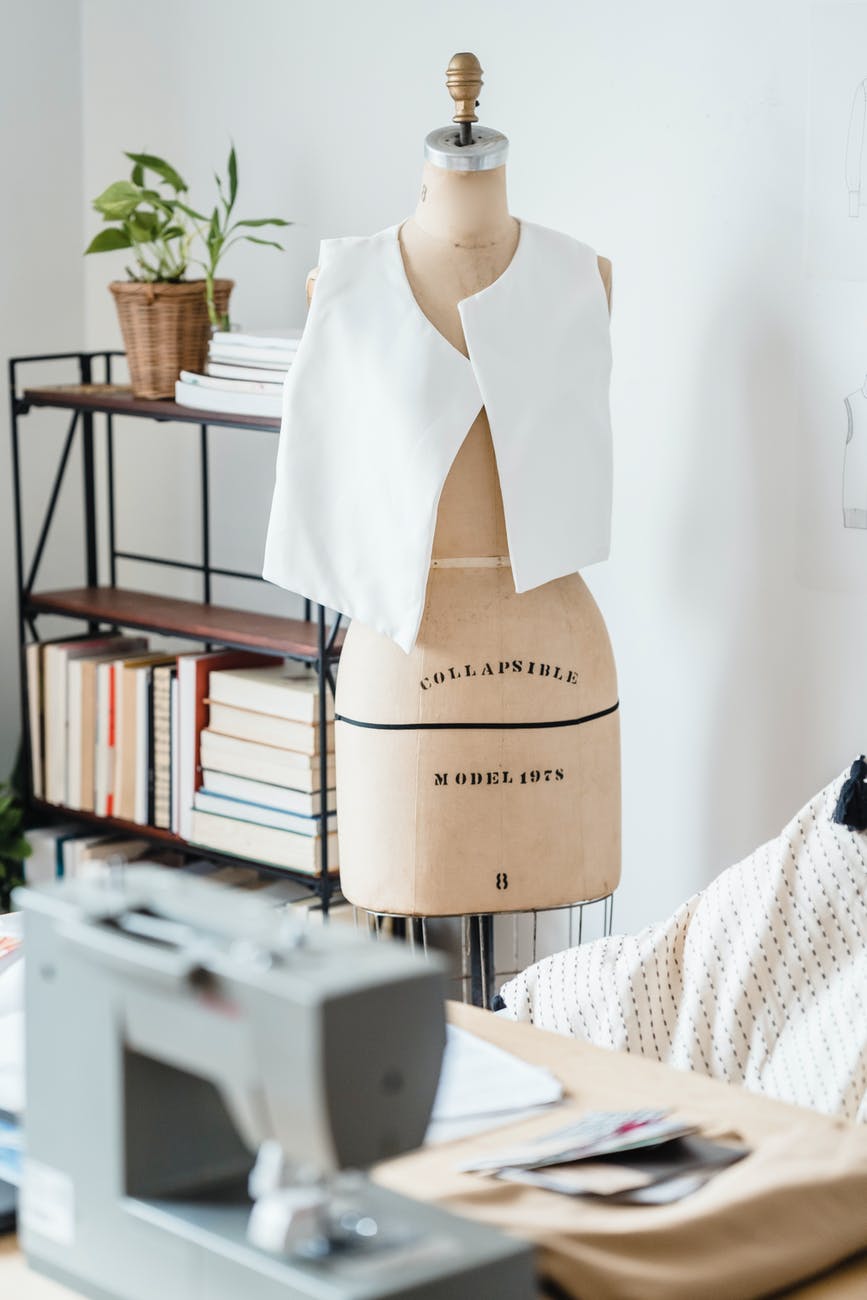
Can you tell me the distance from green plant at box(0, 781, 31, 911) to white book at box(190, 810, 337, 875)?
0.42 meters

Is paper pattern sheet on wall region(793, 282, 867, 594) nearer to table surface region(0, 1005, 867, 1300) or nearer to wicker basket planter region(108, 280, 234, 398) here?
wicker basket planter region(108, 280, 234, 398)

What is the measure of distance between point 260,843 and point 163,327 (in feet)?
3.30

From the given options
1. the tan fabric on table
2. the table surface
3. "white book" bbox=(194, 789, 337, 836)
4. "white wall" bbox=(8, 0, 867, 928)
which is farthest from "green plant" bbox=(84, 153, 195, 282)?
the tan fabric on table

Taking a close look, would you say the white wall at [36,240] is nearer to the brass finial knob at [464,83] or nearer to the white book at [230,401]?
the white book at [230,401]

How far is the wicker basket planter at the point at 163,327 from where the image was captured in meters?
3.35

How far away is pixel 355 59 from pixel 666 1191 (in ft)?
9.25

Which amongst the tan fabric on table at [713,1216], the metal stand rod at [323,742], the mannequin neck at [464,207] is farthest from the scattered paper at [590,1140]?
the metal stand rod at [323,742]

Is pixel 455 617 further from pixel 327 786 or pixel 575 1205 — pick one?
pixel 575 1205

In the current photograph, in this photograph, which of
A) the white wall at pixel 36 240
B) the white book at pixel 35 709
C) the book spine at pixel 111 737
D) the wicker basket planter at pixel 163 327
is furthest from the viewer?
the white wall at pixel 36 240

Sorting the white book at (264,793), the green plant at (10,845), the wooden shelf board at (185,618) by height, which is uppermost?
the wooden shelf board at (185,618)

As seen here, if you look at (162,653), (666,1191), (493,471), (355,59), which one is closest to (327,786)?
(162,653)

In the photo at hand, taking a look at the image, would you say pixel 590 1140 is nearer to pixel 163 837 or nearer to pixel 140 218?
pixel 163 837

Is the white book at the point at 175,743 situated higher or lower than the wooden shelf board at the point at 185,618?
lower

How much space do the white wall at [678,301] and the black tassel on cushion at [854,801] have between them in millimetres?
426
